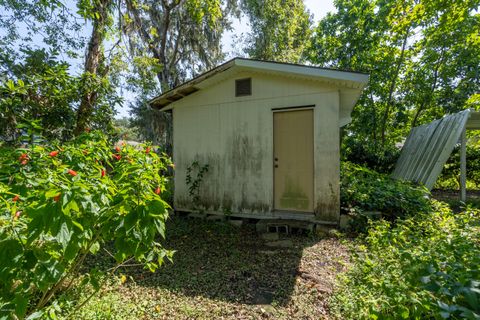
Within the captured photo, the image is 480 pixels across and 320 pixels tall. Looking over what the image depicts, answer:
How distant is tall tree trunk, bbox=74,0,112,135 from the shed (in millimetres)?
1467

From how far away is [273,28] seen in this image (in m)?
14.2

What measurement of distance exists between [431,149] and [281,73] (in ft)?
16.9

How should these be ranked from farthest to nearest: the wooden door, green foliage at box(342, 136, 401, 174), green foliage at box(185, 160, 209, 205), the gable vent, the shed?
green foliage at box(342, 136, 401, 174) → green foliage at box(185, 160, 209, 205) → the gable vent → the wooden door → the shed

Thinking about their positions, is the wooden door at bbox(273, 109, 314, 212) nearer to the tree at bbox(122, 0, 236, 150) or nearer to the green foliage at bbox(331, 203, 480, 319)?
the green foliage at bbox(331, 203, 480, 319)

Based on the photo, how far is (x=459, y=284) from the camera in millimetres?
1250

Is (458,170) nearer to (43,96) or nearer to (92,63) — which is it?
(92,63)

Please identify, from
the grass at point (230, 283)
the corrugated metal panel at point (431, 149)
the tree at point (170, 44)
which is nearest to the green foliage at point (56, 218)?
the grass at point (230, 283)

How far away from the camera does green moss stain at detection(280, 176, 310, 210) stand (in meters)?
4.97

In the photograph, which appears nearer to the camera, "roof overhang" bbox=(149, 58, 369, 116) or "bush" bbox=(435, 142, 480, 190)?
"roof overhang" bbox=(149, 58, 369, 116)

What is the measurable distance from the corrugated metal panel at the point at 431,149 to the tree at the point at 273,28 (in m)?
8.77

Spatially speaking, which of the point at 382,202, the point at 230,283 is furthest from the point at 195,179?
the point at 382,202

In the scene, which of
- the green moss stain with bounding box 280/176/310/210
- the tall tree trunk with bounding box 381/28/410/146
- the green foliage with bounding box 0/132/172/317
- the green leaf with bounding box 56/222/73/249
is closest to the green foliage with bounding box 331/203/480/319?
the green foliage with bounding box 0/132/172/317

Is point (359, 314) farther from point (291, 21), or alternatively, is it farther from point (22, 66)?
point (291, 21)

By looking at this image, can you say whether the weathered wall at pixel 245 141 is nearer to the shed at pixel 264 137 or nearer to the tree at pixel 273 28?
the shed at pixel 264 137
